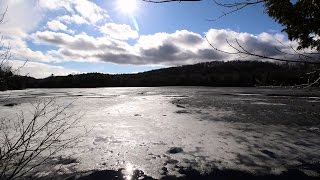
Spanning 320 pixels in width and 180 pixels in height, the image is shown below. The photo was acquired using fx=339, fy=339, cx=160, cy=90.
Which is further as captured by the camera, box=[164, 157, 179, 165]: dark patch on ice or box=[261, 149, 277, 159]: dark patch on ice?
box=[261, 149, 277, 159]: dark patch on ice

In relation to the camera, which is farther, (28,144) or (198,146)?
(198,146)

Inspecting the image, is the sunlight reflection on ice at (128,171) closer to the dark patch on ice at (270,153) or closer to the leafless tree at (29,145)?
the leafless tree at (29,145)

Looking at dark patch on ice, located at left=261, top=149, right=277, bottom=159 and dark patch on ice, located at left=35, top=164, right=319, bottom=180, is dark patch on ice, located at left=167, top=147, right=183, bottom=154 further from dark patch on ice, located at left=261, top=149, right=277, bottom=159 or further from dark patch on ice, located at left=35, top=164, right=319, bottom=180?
dark patch on ice, located at left=261, top=149, right=277, bottom=159

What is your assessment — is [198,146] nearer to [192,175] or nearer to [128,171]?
[192,175]

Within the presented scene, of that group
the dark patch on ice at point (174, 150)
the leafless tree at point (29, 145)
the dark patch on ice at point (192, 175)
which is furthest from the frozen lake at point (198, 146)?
the leafless tree at point (29, 145)

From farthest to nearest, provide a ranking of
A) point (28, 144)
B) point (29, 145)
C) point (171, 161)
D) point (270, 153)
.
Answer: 1. point (270, 153)
2. point (29, 145)
3. point (171, 161)
4. point (28, 144)

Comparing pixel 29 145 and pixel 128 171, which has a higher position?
pixel 29 145

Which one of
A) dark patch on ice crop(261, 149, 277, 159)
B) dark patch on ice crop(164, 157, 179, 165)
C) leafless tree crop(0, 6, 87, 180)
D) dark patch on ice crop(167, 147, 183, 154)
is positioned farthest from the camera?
dark patch on ice crop(167, 147, 183, 154)

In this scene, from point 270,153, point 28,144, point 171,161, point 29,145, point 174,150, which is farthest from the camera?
point 174,150

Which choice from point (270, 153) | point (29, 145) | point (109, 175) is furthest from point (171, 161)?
point (29, 145)

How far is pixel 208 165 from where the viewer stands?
25.3ft

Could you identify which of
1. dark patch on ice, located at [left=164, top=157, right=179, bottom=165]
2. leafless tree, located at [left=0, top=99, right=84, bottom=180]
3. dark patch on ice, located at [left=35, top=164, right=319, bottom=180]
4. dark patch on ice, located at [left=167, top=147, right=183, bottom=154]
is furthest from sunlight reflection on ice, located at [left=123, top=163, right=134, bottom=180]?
dark patch on ice, located at [left=167, top=147, right=183, bottom=154]

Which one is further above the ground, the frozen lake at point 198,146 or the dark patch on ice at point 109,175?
the frozen lake at point 198,146

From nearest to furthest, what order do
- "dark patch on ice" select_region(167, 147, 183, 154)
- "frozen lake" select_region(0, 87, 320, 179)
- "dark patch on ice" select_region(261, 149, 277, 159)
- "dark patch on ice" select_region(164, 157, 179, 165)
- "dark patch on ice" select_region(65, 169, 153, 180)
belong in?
"dark patch on ice" select_region(65, 169, 153, 180), "frozen lake" select_region(0, 87, 320, 179), "dark patch on ice" select_region(164, 157, 179, 165), "dark patch on ice" select_region(261, 149, 277, 159), "dark patch on ice" select_region(167, 147, 183, 154)
